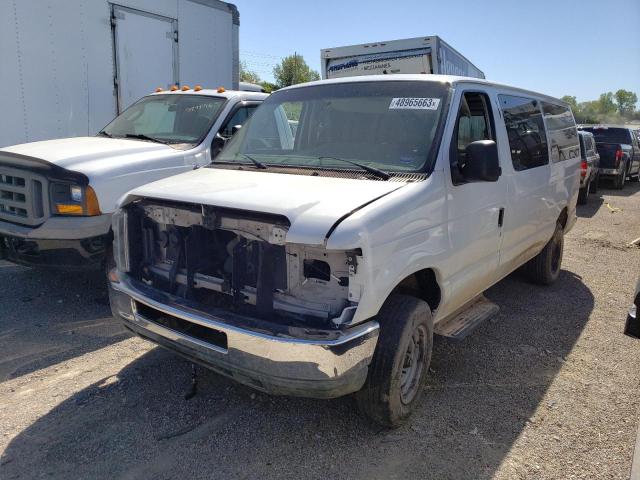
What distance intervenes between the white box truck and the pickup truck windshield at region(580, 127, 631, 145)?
679 centimetres

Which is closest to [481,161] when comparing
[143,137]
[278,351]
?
[278,351]

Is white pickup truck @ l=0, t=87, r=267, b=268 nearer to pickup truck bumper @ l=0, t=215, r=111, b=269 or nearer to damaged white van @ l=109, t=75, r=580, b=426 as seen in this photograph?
pickup truck bumper @ l=0, t=215, r=111, b=269

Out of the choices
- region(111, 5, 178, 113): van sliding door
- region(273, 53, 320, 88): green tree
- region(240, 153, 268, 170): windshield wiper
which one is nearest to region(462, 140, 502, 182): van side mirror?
region(240, 153, 268, 170): windshield wiper

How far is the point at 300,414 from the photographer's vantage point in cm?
331

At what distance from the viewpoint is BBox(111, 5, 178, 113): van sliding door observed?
7.90m

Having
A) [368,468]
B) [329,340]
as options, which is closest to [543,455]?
[368,468]

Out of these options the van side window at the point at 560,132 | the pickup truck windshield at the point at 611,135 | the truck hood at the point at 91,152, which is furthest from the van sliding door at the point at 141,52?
the pickup truck windshield at the point at 611,135

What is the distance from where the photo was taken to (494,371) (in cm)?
397

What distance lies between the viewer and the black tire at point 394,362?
2.87m

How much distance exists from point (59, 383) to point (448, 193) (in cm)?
291

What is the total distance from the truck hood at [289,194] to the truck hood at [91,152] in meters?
1.55

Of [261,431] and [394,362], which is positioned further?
[261,431]

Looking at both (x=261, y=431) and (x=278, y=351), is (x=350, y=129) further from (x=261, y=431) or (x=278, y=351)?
(x=261, y=431)

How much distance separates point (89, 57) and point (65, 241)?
4.22 m
